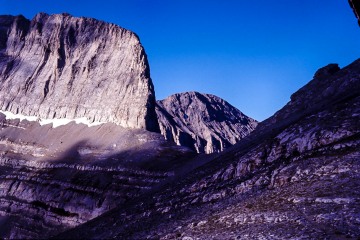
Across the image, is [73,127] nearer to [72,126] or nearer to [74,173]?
[72,126]

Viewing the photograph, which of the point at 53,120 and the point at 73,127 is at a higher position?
the point at 53,120

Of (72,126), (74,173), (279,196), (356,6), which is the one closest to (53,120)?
(72,126)

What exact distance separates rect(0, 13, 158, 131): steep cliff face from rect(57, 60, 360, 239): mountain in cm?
6251

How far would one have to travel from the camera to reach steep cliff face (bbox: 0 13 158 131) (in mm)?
104625

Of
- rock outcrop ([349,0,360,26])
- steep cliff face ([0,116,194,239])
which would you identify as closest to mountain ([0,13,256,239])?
steep cliff face ([0,116,194,239])

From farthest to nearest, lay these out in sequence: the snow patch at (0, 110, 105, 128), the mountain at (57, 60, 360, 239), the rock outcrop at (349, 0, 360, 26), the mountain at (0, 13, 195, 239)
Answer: the snow patch at (0, 110, 105, 128) < the mountain at (0, 13, 195, 239) < the mountain at (57, 60, 360, 239) < the rock outcrop at (349, 0, 360, 26)

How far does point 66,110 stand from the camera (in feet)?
364

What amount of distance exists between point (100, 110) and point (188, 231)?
85.9 m

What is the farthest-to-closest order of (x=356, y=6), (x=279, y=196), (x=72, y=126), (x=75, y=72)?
(x=75, y=72) → (x=72, y=126) → (x=279, y=196) → (x=356, y=6)

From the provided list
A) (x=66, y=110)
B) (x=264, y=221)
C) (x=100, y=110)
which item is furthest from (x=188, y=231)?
(x=66, y=110)

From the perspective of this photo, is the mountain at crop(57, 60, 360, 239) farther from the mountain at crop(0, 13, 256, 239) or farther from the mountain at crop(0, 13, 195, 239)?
the mountain at crop(0, 13, 195, 239)

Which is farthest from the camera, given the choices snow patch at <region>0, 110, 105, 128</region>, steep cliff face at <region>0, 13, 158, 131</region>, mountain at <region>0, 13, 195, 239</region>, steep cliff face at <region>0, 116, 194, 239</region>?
steep cliff face at <region>0, 13, 158, 131</region>

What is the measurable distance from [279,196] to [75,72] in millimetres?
107862

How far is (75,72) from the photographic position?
392 ft
